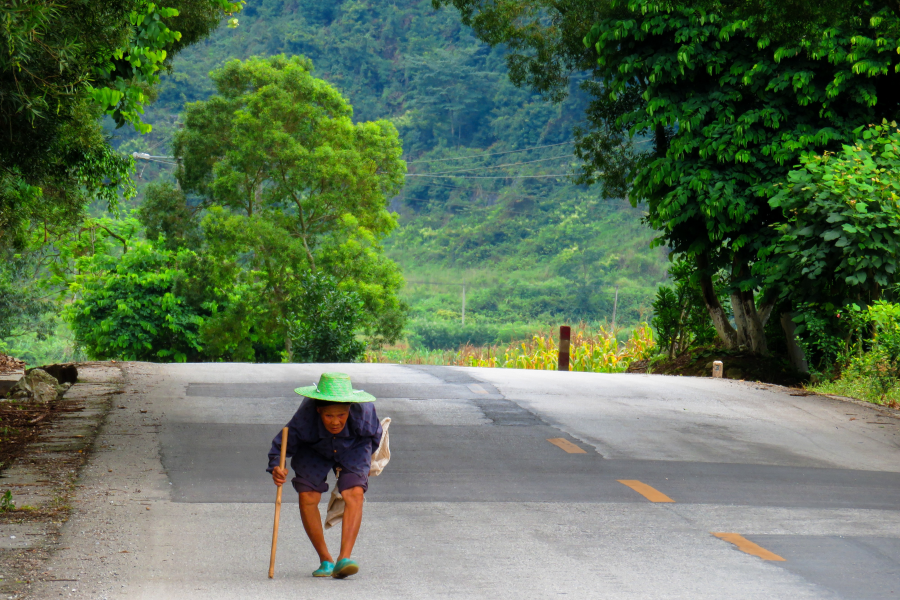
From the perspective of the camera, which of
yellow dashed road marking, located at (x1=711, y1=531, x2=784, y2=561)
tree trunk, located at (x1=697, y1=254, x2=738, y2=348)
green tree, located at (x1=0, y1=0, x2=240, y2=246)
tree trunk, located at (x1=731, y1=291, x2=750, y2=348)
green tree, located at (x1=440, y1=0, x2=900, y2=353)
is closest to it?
yellow dashed road marking, located at (x1=711, y1=531, x2=784, y2=561)

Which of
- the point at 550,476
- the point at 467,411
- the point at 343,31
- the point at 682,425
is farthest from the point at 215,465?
the point at 343,31

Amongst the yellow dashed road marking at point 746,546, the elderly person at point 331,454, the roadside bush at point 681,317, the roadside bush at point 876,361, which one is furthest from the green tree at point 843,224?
the elderly person at point 331,454

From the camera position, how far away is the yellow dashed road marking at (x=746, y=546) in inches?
257

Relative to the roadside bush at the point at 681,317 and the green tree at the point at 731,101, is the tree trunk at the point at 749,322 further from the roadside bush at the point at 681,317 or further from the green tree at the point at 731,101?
the roadside bush at the point at 681,317

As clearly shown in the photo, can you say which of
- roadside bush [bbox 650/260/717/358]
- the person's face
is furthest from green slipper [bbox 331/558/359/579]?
roadside bush [bbox 650/260/717/358]

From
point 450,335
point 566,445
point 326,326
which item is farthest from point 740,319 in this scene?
point 450,335

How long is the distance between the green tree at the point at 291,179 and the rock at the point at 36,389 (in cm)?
1848

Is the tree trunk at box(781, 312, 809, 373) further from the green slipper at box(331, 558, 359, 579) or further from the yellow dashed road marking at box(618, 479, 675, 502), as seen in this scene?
the green slipper at box(331, 558, 359, 579)

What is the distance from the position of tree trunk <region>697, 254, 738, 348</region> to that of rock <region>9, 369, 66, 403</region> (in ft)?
39.2

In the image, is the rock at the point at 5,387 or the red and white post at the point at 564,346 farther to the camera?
the red and white post at the point at 564,346

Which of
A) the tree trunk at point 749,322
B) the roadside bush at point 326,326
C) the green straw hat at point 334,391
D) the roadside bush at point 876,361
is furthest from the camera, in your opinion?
the roadside bush at point 326,326

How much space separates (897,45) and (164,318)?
25.0m

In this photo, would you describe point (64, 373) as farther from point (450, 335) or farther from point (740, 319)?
point (450, 335)

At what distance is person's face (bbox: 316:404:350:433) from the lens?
5.71 metres
